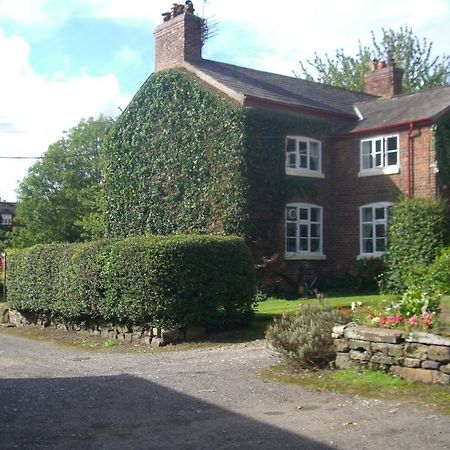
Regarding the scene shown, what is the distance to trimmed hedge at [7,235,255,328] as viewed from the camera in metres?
15.4

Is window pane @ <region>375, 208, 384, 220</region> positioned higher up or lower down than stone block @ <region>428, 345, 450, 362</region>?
higher up

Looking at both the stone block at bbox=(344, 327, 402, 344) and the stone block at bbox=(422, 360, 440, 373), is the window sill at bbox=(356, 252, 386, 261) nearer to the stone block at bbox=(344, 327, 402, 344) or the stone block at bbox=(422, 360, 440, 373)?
the stone block at bbox=(344, 327, 402, 344)

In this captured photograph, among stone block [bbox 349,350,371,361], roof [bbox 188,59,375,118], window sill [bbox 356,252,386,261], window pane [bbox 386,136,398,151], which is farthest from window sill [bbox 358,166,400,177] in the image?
stone block [bbox 349,350,371,361]

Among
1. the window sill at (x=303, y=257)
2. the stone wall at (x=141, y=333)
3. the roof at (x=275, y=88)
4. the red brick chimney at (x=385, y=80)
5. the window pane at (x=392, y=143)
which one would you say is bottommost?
the stone wall at (x=141, y=333)

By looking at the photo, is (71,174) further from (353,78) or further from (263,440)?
(263,440)

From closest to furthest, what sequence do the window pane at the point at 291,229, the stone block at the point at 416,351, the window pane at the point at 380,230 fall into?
the stone block at the point at 416,351
the window pane at the point at 380,230
the window pane at the point at 291,229

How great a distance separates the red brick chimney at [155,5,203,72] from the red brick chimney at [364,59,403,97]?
9.52 metres

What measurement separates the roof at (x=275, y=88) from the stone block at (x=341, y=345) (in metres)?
14.8

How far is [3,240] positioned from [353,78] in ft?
109

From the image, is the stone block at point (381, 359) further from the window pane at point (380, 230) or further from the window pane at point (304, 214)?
the window pane at point (304, 214)

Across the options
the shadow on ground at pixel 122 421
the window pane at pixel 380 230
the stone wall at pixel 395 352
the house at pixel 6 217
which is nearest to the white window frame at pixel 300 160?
the window pane at pixel 380 230

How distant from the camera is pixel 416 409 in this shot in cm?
787

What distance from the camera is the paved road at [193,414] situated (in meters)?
6.84

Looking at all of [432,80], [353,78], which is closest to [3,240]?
[353,78]
